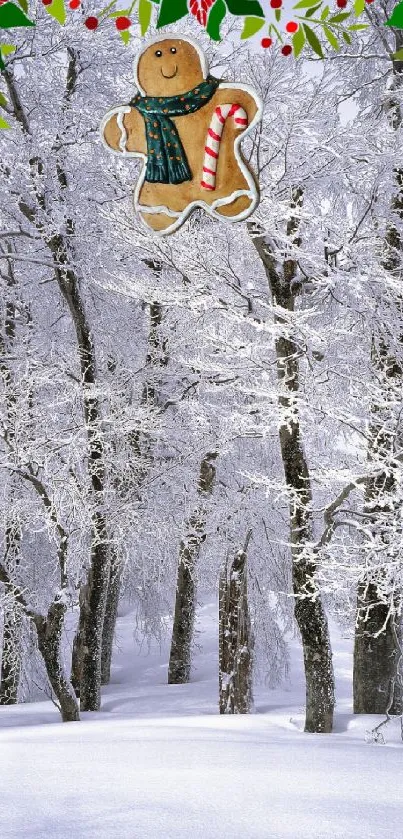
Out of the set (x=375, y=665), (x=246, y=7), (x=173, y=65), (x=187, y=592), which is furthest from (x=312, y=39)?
(x=187, y=592)

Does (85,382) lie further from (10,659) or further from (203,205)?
(203,205)

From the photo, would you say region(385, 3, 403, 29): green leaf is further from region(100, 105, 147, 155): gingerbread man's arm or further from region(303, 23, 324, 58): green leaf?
region(100, 105, 147, 155): gingerbread man's arm

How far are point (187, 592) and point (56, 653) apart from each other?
4240 millimetres

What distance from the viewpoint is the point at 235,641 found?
11.2 meters

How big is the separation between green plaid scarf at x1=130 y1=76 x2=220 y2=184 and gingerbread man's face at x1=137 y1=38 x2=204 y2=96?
28mm

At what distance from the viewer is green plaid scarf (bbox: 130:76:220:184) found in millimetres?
2676

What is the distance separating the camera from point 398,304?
8.13m

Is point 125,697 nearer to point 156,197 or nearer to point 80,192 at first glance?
point 80,192

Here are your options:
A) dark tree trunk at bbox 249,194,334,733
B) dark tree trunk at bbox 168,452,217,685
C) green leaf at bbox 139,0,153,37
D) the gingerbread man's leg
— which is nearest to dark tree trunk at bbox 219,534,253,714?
dark tree trunk at bbox 168,452,217,685

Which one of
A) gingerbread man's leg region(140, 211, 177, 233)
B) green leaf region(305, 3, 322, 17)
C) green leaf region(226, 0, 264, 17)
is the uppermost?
green leaf region(305, 3, 322, 17)

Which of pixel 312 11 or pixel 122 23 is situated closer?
pixel 122 23

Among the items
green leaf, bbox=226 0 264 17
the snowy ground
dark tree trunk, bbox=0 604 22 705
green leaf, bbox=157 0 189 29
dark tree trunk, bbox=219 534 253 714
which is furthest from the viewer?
dark tree trunk, bbox=0 604 22 705

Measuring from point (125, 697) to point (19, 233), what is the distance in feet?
22.4

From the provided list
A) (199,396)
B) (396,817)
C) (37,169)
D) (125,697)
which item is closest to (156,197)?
(396,817)
